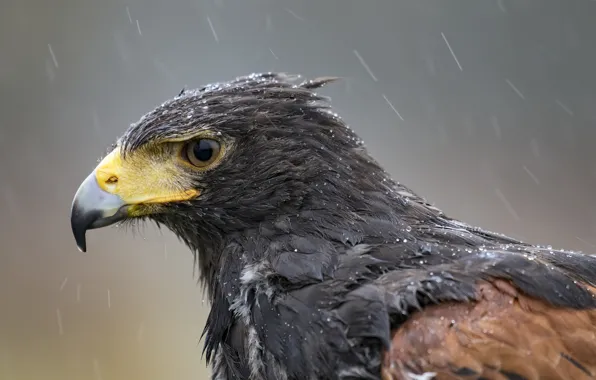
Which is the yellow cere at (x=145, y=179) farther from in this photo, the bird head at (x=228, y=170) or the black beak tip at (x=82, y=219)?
the black beak tip at (x=82, y=219)

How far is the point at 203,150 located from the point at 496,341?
5.14 feet

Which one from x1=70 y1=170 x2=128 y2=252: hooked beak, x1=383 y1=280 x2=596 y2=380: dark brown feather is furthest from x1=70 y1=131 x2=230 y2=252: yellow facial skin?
x1=383 y1=280 x2=596 y2=380: dark brown feather

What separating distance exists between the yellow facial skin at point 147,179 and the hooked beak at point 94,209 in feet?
0.11

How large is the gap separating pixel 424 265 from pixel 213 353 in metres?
1.06

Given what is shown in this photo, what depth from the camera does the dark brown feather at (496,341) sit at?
2.93 m

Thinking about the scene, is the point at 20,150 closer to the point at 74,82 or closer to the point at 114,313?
the point at 74,82

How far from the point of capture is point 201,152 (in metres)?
3.75

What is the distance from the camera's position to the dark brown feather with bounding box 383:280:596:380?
9.61 feet

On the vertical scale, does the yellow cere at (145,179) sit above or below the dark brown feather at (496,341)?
above

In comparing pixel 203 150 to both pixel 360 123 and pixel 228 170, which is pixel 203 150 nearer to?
pixel 228 170

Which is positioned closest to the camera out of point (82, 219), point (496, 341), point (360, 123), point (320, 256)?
point (496, 341)

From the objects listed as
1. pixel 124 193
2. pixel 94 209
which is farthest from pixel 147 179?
pixel 94 209

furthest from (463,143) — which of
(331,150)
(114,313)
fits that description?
(331,150)

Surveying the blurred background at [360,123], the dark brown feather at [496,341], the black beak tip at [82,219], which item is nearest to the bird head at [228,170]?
the black beak tip at [82,219]
